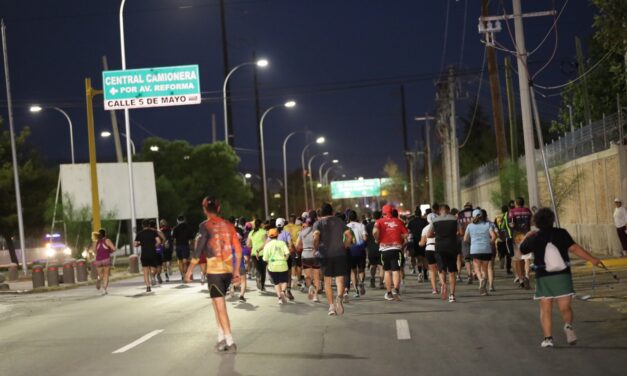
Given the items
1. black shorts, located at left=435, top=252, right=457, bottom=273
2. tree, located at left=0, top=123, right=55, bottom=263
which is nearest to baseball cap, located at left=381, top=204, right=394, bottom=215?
black shorts, located at left=435, top=252, right=457, bottom=273

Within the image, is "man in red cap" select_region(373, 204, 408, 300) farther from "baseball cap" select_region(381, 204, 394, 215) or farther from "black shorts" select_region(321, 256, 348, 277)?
"black shorts" select_region(321, 256, 348, 277)

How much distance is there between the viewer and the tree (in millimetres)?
54969

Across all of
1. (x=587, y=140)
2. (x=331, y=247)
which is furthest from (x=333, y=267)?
(x=587, y=140)

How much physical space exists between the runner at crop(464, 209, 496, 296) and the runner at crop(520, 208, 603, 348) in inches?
316

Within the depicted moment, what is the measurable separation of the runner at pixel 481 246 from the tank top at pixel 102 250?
9.92 m

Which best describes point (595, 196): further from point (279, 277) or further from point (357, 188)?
point (357, 188)

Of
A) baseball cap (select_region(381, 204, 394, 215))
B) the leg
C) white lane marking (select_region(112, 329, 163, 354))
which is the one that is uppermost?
baseball cap (select_region(381, 204, 394, 215))

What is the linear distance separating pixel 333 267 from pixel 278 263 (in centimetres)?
331

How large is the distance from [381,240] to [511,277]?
6833 mm

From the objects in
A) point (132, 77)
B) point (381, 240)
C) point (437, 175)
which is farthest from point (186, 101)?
point (437, 175)

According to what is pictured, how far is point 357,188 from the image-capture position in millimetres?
116250

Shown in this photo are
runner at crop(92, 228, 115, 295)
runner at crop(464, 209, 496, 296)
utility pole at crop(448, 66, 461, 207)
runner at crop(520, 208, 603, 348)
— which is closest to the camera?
runner at crop(520, 208, 603, 348)

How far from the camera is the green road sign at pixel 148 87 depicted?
32312 mm

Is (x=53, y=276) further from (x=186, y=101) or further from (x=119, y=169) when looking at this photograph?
(x=119, y=169)
